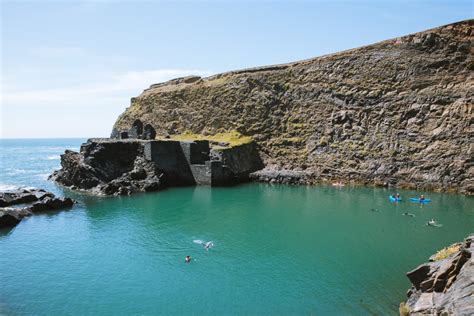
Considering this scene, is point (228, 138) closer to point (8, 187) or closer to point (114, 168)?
point (114, 168)

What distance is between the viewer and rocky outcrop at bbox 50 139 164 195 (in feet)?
173

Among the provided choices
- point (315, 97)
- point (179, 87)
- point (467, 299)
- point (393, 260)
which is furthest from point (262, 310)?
point (179, 87)

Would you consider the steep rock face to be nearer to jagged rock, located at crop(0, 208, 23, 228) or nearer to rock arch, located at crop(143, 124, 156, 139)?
rock arch, located at crop(143, 124, 156, 139)

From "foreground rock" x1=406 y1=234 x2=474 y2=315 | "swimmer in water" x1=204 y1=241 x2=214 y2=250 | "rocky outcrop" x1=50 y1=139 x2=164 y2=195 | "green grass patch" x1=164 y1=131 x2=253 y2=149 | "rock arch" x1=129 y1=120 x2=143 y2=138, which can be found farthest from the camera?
"green grass patch" x1=164 y1=131 x2=253 y2=149

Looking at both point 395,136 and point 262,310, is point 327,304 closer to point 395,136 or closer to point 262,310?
point 262,310

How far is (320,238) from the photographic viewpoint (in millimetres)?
30641

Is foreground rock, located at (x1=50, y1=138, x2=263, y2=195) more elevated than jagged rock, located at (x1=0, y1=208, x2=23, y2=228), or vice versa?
foreground rock, located at (x1=50, y1=138, x2=263, y2=195)

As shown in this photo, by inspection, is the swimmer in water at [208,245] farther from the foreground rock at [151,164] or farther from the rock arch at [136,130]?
the rock arch at [136,130]

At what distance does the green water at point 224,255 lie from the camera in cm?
2017

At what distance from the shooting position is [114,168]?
181ft

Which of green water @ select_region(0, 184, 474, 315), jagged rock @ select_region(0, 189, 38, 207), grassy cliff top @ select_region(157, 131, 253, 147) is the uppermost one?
grassy cliff top @ select_region(157, 131, 253, 147)

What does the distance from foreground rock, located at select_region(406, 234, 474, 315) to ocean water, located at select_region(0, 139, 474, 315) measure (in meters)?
1.92

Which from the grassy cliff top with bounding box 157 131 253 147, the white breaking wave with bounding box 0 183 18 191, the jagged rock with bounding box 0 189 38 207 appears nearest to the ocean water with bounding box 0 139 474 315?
the jagged rock with bounding box 0 189 38 207

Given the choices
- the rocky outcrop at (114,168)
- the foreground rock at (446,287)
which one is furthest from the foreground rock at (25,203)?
the foreground rock at (446,287)
